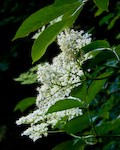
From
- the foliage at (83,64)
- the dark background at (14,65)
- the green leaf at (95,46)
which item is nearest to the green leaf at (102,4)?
the foliage at (83,64)

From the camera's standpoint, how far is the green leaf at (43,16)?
1.88ft

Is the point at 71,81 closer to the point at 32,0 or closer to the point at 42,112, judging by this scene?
the point at 42,112

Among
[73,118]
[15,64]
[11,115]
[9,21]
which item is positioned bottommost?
[73,118]

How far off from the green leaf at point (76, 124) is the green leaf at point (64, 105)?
28 millimetres

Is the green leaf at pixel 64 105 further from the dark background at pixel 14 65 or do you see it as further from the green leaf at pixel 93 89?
the dark background at pixel 14 65

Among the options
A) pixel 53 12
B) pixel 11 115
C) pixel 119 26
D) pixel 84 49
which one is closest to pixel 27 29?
pixel 53 12

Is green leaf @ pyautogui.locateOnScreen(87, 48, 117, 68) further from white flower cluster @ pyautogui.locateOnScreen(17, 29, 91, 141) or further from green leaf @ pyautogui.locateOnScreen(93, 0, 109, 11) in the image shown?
green leaf @ pyautogui.locateOnScreen(93, 0, 109, 11)

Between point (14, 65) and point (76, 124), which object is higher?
point (14, 65)

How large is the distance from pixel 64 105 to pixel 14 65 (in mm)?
2886

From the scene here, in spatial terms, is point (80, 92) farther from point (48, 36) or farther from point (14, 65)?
point (14, 65)

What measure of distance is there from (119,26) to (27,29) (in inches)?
95.6

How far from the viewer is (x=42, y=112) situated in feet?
2.48

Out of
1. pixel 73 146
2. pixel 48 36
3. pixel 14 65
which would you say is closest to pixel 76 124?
pixel 73 146

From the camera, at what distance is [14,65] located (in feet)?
11.6
